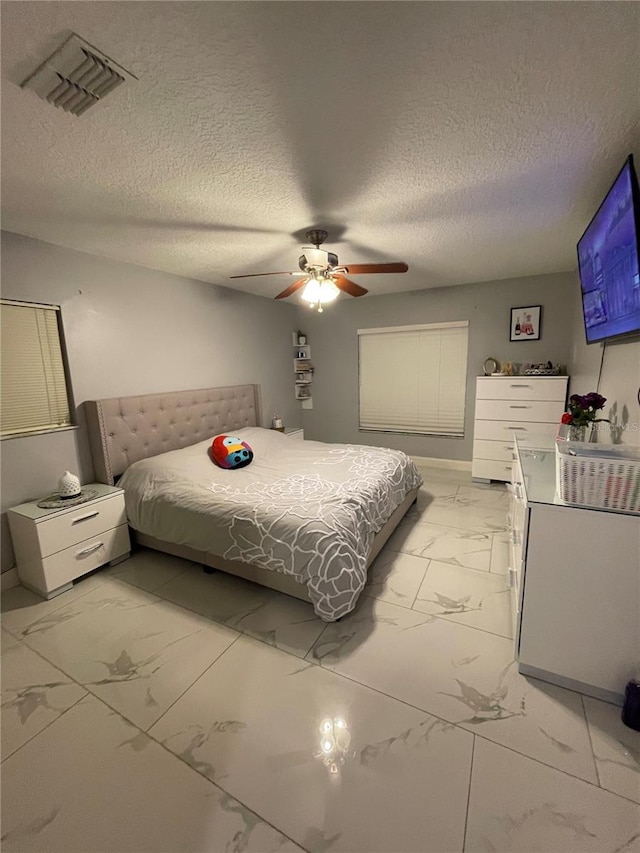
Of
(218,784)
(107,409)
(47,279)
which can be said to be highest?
(47,279)

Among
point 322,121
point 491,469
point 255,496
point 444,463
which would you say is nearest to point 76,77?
A: point 322,121

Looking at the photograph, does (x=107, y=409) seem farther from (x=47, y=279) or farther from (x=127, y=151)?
(x=127, y=151)

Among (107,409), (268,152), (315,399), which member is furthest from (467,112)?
(315,399)

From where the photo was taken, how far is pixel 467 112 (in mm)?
1265

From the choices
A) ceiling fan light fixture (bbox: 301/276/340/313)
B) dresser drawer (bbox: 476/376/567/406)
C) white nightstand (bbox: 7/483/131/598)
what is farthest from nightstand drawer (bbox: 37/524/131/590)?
dresser drawer (bbox: 476/376/567/406)

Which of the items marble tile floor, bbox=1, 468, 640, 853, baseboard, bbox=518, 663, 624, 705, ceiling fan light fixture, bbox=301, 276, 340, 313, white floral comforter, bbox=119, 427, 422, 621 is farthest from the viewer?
ceiling fan light fixture, bbox=301, 276, 340, 313

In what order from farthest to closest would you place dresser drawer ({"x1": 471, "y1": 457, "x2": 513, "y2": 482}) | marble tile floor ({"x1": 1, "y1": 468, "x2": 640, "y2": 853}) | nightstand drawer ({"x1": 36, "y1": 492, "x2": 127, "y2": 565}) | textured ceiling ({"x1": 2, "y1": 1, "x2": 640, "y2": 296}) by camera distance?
dresser drawer ({"x1": 471, "y1": 457, "x2": 513, "y2": 482}) < nightstand drawer ({"x1": 36, "y1": 492, "x2": 127, "y2": 565}) < marble tile floor ({"x1": 1, "y1": 468, "x2": 640, "y2": 853}) < textured ceiling ({"x1": 2, "y1": 1, "x2": 640, "y2": 296})

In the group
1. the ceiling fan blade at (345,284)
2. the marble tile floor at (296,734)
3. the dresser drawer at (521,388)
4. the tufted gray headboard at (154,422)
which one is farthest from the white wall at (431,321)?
the marble tile floor at (296,734)

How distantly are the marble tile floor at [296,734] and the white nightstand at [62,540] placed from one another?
17 centimetres

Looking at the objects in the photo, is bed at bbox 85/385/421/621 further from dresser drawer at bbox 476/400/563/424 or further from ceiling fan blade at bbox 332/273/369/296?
ceiling fan blade at bbox 332/273/369/296

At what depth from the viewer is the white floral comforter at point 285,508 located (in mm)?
1869

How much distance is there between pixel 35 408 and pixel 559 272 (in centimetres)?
485

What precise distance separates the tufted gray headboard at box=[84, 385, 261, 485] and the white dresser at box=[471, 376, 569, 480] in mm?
2722

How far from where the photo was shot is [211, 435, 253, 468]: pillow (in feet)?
9.69
